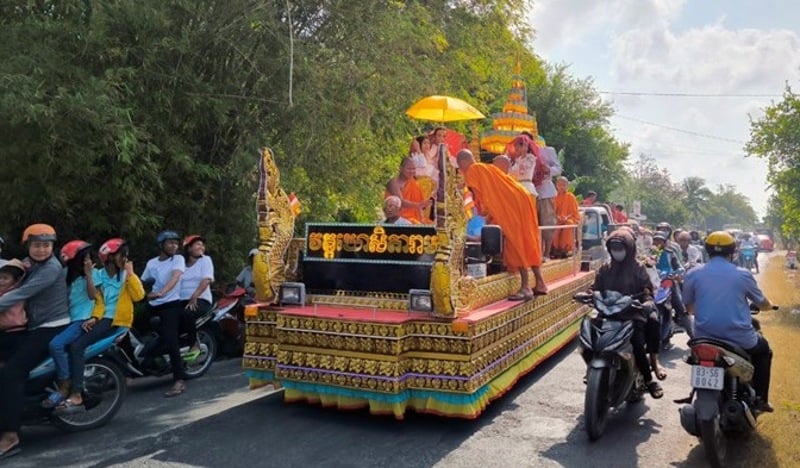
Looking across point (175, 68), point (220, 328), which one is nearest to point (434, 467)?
point (220, 328)

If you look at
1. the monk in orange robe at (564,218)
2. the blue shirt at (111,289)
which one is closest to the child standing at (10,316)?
the blue shirt at (111,289)

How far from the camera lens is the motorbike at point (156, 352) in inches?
240

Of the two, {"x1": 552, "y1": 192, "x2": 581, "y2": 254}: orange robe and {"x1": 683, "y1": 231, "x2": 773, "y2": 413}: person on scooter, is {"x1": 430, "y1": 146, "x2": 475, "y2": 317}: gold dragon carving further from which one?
{"x1": 552, "y1": 192, "x2": 581, "y2": 254}: orange robe

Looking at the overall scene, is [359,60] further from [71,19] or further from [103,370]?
[103,370]

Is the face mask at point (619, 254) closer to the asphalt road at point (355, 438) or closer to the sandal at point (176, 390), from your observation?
the asphalt road at point (355, 438)

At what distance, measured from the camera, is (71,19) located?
6379mm

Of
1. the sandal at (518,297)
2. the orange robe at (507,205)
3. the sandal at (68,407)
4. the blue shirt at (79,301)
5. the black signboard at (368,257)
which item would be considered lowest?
the sandal at (68,407)

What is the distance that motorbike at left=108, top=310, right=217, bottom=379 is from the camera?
6090mm

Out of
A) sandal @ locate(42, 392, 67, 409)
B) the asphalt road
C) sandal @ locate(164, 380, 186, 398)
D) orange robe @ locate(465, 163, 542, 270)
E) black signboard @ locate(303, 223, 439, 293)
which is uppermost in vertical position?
orange robe @ locate(465, 163, 542, 270)

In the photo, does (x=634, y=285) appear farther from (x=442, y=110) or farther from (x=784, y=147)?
(x=784, y=147)

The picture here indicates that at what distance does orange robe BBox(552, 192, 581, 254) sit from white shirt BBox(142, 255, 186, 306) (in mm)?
5318

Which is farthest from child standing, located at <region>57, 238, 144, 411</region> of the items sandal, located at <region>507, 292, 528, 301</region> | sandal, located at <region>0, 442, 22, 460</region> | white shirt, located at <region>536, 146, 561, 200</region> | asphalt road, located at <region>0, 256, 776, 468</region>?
white shirt, located at <region>536, 146, 561, 200</region>

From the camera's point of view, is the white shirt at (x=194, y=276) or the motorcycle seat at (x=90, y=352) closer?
the motorcycle seat at (x=90, y=352)

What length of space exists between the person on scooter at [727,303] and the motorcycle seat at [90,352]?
457 centimetres
